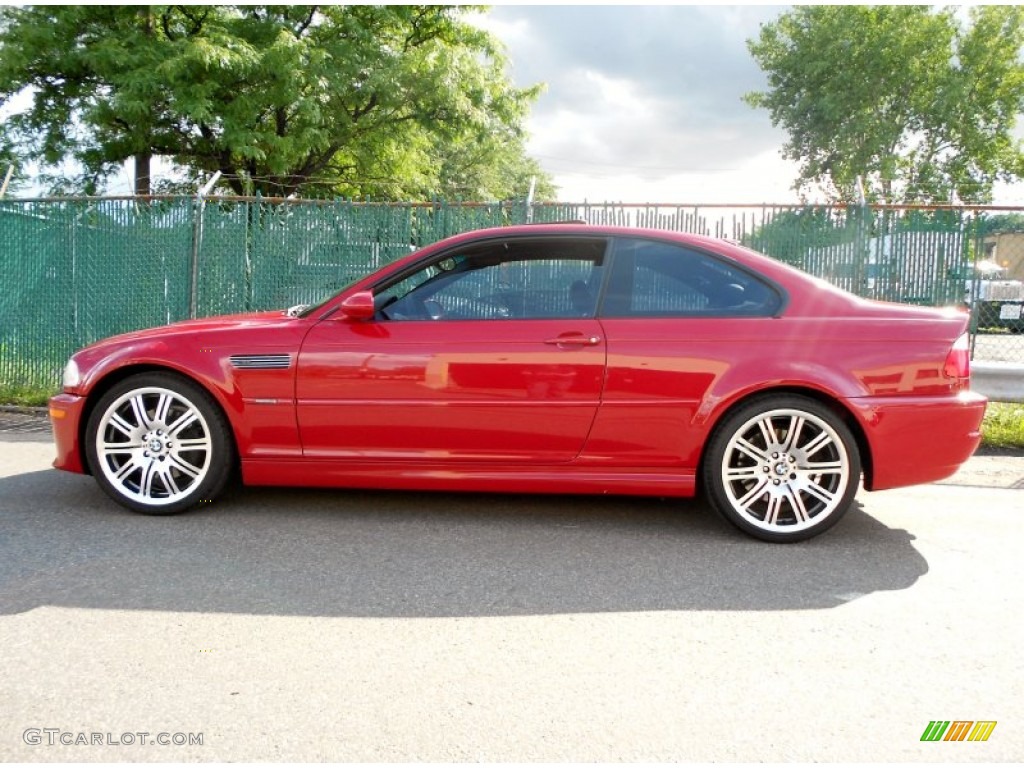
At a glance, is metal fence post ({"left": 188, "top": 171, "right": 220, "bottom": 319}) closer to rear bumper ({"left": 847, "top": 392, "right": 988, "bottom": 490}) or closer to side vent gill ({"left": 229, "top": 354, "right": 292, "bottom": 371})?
side vent gill ({"left": 229, "top": 354, "right": 292, "bottom": 371})

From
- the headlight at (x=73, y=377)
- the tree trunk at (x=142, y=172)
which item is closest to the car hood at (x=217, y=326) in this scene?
the headlight at (x=73, y=377)

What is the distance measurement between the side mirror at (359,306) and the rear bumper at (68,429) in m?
1.54

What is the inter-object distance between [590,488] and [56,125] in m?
20.3

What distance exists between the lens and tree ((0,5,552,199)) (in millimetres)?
17078

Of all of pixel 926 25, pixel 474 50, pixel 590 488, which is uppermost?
pixel 926 25

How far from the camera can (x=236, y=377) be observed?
421cm

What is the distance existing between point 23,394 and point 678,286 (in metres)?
6.84

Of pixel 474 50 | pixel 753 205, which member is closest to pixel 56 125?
pixel 474 50

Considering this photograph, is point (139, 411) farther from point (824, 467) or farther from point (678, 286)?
point (824, 467)

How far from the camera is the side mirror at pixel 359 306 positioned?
410 centimetres

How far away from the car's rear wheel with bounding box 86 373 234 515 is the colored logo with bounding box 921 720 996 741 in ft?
11.1

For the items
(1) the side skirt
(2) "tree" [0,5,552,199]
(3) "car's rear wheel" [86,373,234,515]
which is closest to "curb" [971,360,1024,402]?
(1) the side skirt

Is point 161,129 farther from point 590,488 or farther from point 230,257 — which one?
point 590,488

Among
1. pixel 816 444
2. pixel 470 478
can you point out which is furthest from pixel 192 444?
pixel 816 444
